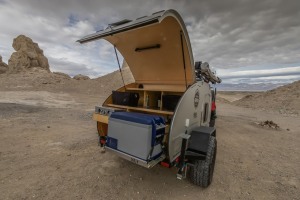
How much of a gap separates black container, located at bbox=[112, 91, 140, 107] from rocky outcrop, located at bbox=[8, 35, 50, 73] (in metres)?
43.5

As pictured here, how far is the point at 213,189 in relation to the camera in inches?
148

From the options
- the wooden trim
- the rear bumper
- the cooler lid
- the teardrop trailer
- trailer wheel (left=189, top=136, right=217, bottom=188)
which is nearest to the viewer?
the rear bumper

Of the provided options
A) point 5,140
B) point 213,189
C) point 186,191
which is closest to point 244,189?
point 213,189

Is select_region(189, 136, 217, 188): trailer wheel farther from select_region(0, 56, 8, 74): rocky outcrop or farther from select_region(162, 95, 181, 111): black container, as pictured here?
select_region(0, 56, 8, 74): rocky outcrop

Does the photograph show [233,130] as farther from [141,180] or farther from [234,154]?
[141,180]

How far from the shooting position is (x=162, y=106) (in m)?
4.72

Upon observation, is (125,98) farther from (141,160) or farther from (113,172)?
(141,160)

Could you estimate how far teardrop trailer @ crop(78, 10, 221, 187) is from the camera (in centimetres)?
317

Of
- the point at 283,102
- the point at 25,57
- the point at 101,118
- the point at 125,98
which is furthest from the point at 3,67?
the point at 283,102

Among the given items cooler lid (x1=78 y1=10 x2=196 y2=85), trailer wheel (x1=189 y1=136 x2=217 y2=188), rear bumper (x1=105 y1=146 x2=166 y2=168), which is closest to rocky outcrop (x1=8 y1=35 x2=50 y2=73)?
cooler lid (x1=78 y1=10 x2=196 y2=85)

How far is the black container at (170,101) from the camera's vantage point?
4.48 m

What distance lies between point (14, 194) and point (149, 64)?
367cm

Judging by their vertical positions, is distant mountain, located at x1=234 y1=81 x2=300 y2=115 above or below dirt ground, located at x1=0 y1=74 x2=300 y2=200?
above

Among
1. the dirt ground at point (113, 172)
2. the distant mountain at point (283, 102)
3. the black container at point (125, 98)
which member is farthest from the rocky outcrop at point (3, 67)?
the black container at point (125, 98)
